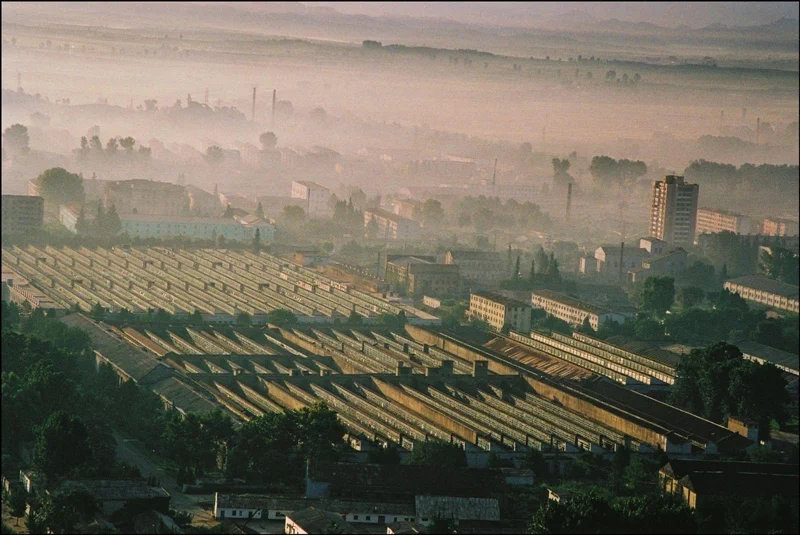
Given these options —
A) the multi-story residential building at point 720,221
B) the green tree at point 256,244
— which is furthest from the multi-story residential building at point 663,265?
the green tree at point 256,244

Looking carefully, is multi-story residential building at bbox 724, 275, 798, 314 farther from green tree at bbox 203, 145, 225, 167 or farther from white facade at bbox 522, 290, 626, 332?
green tree at bbox 203, 145, 225, 167

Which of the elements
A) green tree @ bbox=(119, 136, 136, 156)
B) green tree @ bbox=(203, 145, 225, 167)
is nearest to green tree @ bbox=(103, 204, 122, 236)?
green tree @ bbox=(119, 136, 136, 156)

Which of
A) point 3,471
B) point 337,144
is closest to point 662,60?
A: point 337,144

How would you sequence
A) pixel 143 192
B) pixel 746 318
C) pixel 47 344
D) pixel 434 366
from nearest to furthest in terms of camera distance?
pixel 47 344 < pixel 434 366 < pixel 746 318 < pixel 143 192

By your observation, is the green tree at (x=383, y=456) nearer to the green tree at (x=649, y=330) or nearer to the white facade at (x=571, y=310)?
the green tree at (x=649, y=330)

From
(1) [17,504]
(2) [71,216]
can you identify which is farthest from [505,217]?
(1) [17,504]

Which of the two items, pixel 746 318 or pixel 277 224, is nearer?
pixel 746 318

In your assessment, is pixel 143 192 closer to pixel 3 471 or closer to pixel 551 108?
pixel 551 108

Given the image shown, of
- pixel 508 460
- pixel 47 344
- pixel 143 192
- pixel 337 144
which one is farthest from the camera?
pixel 337 144
